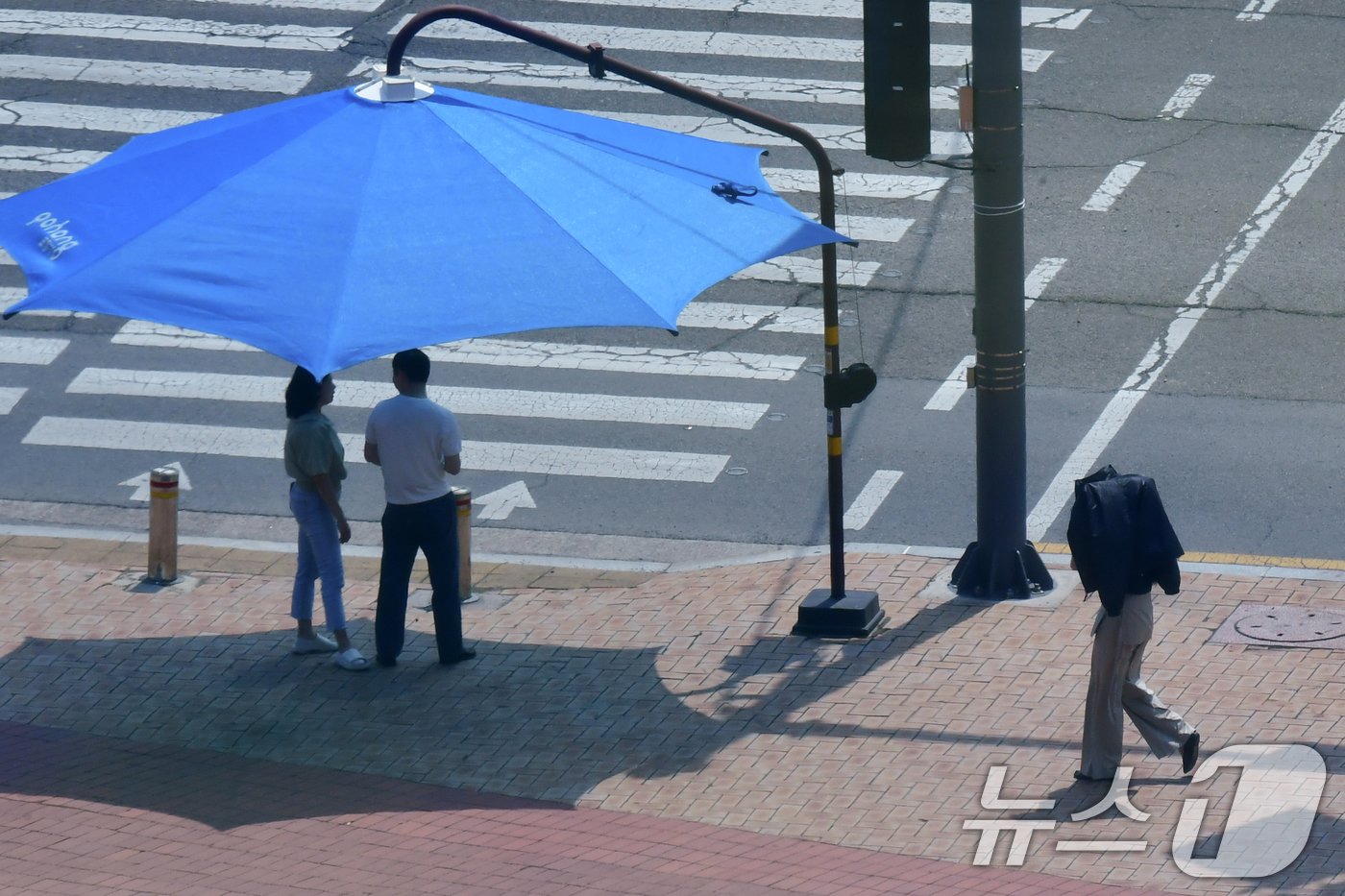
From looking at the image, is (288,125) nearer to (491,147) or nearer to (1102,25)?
(491,147)

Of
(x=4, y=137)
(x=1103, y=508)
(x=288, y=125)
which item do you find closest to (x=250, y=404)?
(x=288, y=125)

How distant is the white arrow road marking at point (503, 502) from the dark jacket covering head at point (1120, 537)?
16.7 ft

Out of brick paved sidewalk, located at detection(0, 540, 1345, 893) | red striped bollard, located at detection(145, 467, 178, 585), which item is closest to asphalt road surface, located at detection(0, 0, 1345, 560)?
red striped bollard, located at detection(145, 467, 178, 585)

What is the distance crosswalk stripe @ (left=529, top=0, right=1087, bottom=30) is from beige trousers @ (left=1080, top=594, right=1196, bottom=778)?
41.2 feet

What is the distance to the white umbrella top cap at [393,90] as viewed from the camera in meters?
10.1

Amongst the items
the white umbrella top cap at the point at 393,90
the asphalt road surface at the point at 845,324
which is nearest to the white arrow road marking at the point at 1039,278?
the asphalt road surface at the point at 845,324

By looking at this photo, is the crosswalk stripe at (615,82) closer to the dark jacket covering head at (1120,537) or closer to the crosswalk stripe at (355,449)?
the crosswalk stripe at (355,449)

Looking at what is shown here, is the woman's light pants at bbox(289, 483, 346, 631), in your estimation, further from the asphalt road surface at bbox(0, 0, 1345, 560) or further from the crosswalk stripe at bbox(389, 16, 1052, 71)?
the crosswalk stripe at bbox(389, 16, 1052, 71)

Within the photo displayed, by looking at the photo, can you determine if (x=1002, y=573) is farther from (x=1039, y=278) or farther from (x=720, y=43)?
(x=720, y=43)

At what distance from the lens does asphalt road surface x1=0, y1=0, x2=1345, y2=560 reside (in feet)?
41.7

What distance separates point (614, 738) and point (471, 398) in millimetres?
5111

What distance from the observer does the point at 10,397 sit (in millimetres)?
14164

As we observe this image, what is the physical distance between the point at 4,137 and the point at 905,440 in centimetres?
982

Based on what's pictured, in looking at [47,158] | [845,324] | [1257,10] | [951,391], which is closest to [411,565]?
[951,391]
